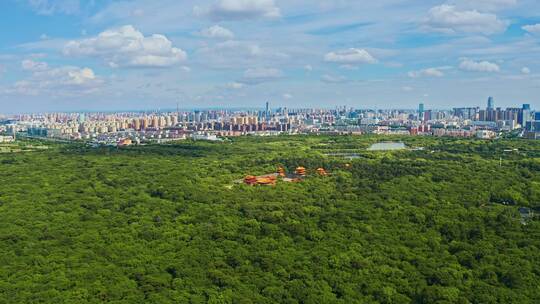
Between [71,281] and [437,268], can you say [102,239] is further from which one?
[437,268]

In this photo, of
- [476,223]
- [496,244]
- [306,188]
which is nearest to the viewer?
[496,244]

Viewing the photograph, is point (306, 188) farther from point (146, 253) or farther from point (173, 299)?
point (173, 299)

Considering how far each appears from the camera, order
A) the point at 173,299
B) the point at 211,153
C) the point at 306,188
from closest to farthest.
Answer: the point at 173,299 < the point at 306,188 < the point at 211,153

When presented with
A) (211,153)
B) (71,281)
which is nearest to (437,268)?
(71,281)

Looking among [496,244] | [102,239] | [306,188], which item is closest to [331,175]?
[306,188]

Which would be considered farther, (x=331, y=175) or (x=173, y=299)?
(x=331, y=175)

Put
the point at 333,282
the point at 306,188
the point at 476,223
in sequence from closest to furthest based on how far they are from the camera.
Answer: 1. the point at 333,282
2. the point at 476,223
3. the point at 306,188
